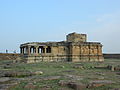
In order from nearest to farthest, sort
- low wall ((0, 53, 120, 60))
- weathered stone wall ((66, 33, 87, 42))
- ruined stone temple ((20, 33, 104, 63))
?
ruined stone temple ((20, 33, 104, 63)) < weathered stone wall ((66, 33, 87, 42)) < low wall ((0, 53, 120, 60))

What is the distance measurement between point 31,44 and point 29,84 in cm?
2423

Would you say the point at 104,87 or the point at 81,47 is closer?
the point at 104,87

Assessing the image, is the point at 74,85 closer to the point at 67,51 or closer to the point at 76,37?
the point at 67,51

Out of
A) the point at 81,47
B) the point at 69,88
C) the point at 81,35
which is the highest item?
the point at 81,35

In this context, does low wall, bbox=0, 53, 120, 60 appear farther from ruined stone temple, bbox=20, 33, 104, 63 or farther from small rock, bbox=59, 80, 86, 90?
small rock, bbox=59, 80, 86, 90

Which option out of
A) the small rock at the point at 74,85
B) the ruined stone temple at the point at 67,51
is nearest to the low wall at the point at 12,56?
the ruined stone temple at the point at 67,51

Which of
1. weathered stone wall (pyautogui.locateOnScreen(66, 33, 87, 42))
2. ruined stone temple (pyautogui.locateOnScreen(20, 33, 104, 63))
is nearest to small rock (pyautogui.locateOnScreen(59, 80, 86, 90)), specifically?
ruined stone temple (pyautogui.locateOnScreen(20, 33, 104, 63))

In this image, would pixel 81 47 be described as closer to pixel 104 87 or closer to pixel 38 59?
pixel 38 59

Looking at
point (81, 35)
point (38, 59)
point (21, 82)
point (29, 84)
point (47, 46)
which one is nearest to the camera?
point (29, 84)

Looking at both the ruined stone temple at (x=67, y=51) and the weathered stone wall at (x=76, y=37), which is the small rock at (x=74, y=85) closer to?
the ruined stone temple at (x=67, y=51)

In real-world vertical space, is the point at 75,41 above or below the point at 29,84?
above

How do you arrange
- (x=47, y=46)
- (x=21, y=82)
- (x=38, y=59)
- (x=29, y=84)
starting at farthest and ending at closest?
(x=47, y=46) → (x=38, y=59) → (x=21, y=82) → (x=29, y=84)

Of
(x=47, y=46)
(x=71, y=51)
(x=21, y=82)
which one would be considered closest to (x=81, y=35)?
(x=71, y=51)

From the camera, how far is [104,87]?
8.11 m
